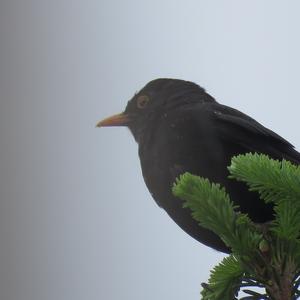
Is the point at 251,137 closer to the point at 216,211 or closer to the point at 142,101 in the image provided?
the point at 142,101

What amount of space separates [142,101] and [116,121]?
0.20 m

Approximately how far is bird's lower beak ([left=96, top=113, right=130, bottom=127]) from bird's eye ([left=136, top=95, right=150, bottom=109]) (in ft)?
0.28

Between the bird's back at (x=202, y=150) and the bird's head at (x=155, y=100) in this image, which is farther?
the bird's head at (x=155, y=100)

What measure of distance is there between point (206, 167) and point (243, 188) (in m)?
0.16

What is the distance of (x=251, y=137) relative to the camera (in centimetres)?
216

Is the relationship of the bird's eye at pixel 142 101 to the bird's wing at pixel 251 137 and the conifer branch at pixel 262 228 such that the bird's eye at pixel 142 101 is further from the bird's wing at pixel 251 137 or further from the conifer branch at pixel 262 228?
the conifer branch at pixel 262 228

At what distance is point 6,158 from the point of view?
2.47 m

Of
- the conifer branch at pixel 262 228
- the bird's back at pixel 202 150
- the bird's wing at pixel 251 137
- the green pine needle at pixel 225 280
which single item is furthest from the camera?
the bird's wing at pixel 251 137

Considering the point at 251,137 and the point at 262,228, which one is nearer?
the point at 262,228

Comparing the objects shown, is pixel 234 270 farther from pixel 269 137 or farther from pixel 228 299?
pixel 269 137

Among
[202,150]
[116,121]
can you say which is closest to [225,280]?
[202,150]

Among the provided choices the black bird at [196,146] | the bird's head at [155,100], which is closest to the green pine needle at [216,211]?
the black bird at [196,146]

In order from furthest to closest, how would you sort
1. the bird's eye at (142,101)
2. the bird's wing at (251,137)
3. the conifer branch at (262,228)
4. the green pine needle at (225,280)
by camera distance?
the bird's eye at (142,101) < the bird's wing at (251,137) < the green pine needle at (225,280) < the conifer branch at (262,228)

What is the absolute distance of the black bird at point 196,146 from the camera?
193 centimetres
